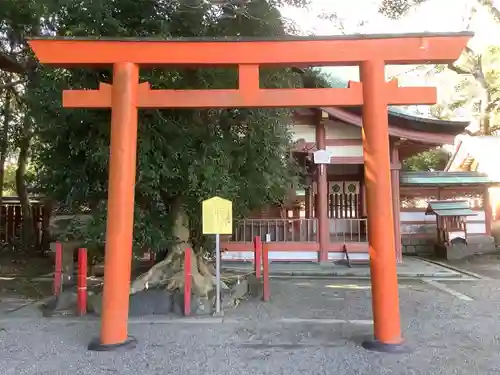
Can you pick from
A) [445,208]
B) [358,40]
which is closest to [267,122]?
[358,40]

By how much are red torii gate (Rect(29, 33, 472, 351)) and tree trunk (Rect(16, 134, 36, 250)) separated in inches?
470

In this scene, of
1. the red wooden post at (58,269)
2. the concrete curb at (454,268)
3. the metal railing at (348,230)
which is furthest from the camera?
the metal railing at (348,230)

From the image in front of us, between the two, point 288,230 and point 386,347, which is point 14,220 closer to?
point 288,230

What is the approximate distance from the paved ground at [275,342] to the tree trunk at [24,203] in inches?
386

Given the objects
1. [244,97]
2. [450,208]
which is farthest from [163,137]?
[450,208]

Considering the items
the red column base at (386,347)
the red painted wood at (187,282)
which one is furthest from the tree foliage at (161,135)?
the red column base at (386,347)

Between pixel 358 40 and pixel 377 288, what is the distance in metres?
2.97

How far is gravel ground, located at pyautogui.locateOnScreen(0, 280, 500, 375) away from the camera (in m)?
4.73

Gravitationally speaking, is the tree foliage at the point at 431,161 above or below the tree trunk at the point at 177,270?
above

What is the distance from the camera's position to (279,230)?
49.6ft

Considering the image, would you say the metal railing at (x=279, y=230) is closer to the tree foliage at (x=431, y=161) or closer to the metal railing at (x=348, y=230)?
the metal railing at (x=348, y=230)

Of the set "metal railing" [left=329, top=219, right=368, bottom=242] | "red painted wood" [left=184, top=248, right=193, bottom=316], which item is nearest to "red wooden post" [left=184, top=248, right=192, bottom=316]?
"red painted wood" [left=184, top=248, right=193, bottom=316]

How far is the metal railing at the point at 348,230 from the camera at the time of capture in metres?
15.0

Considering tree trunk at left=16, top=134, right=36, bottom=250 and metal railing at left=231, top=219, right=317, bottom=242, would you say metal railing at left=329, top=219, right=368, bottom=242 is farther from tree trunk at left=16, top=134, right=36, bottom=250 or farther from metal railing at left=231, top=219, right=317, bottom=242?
tree trunk at left=16, top=134, right=36, bottom=250
